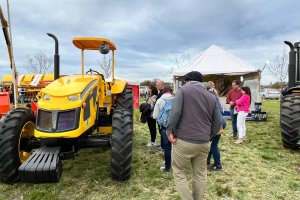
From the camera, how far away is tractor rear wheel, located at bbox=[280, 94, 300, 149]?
611 cm

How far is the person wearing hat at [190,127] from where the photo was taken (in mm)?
3439

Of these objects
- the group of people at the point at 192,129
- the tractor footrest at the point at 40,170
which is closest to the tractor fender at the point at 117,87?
the tractor footrest at the point at 40,170

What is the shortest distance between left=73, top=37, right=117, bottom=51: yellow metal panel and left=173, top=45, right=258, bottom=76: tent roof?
7799mm

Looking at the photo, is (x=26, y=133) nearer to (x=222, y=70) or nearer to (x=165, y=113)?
(x=165, y=113)

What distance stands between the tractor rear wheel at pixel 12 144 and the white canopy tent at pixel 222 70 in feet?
30.9

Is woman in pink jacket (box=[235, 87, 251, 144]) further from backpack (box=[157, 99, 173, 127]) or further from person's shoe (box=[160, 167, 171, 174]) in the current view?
backpack (box=[157, 99, 173, 127])

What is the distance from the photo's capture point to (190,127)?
344 centimetres

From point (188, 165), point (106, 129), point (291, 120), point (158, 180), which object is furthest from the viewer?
point (291, 120)

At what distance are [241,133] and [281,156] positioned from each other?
1.51 meters

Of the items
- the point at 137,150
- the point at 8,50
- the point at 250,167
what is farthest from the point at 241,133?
the point at 8,50

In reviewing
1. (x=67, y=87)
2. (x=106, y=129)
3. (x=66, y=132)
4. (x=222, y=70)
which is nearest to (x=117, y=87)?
(x=106, y=129)

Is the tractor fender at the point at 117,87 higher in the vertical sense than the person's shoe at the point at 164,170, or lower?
higher

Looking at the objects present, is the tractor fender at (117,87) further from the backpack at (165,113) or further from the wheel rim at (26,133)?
the wheel rim at (26,133)

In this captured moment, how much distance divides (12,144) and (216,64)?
430 inches
